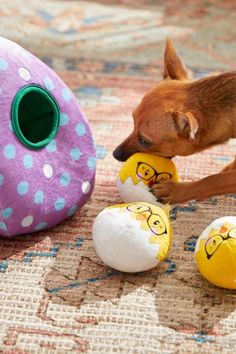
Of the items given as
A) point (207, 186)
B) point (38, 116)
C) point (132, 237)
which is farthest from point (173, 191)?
point (38, 116)

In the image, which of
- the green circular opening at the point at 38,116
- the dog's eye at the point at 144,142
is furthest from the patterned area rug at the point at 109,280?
the green circular opening at the point at 38,116

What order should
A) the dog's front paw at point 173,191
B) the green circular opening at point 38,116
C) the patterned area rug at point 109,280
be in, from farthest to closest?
the dog's front paw at point 173,191 < the green circular opening at point 38,116 < the patterned area rug at point 109,280

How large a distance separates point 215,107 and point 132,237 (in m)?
0.75

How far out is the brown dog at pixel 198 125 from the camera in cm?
264

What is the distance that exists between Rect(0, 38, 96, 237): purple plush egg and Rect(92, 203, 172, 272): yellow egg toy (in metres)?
0.26

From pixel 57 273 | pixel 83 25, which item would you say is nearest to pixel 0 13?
pixel 83 25

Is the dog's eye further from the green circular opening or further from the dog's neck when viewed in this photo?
the green circular opening

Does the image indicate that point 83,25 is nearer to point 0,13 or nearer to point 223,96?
point 0,13

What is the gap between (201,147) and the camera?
8.96ft

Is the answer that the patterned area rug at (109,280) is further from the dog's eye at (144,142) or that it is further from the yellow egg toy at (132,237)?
the dog's eye at (144,142)

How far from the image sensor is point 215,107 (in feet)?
8.73

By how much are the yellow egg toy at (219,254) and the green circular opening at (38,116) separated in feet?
2.30

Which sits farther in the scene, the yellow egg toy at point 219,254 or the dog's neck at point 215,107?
the dog's neck at point 215,107

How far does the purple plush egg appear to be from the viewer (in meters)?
2.32
